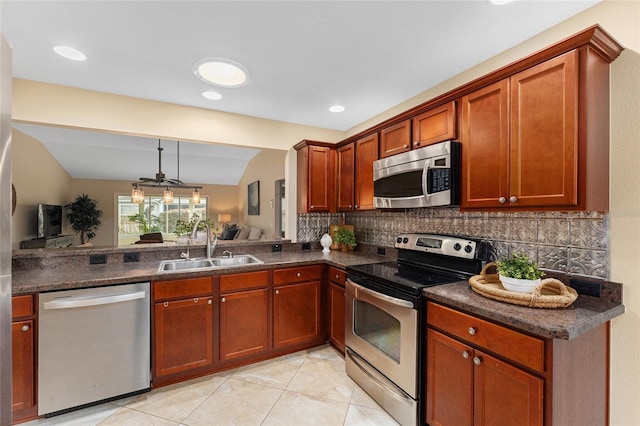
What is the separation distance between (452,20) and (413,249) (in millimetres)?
1623

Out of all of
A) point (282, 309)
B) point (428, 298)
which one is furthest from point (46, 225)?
point (428, 298)

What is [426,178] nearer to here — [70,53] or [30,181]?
[70,53]

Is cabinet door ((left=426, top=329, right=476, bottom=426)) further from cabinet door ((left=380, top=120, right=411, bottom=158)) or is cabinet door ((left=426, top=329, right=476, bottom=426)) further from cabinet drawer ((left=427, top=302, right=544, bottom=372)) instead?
cabinet door ((left=380, top=120, right=411, bottom=158))

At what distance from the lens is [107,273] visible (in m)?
2.14

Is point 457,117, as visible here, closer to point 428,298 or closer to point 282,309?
point 428,298

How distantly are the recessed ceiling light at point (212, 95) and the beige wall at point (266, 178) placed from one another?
2.33m

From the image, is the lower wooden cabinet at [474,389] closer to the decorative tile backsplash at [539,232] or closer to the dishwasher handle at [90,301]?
the decorative tile backsplash at [539,232]

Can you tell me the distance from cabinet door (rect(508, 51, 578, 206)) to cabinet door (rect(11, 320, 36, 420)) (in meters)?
3.06

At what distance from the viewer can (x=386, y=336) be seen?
1.95 meters

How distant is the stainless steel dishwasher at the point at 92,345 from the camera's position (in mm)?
1831

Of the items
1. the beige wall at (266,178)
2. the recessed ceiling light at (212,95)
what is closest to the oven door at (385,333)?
the recessed ceiling light at (212,95)

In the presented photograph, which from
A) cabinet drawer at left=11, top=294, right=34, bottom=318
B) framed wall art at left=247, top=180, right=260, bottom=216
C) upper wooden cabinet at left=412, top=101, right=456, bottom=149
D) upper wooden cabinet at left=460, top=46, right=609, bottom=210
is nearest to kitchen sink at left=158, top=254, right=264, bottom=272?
cabinet drawer at left=11, top=294, right=34, bottom=318

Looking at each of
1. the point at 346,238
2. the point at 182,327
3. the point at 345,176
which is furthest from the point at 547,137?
the point at 182,327

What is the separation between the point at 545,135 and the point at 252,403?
2485 millimetres
